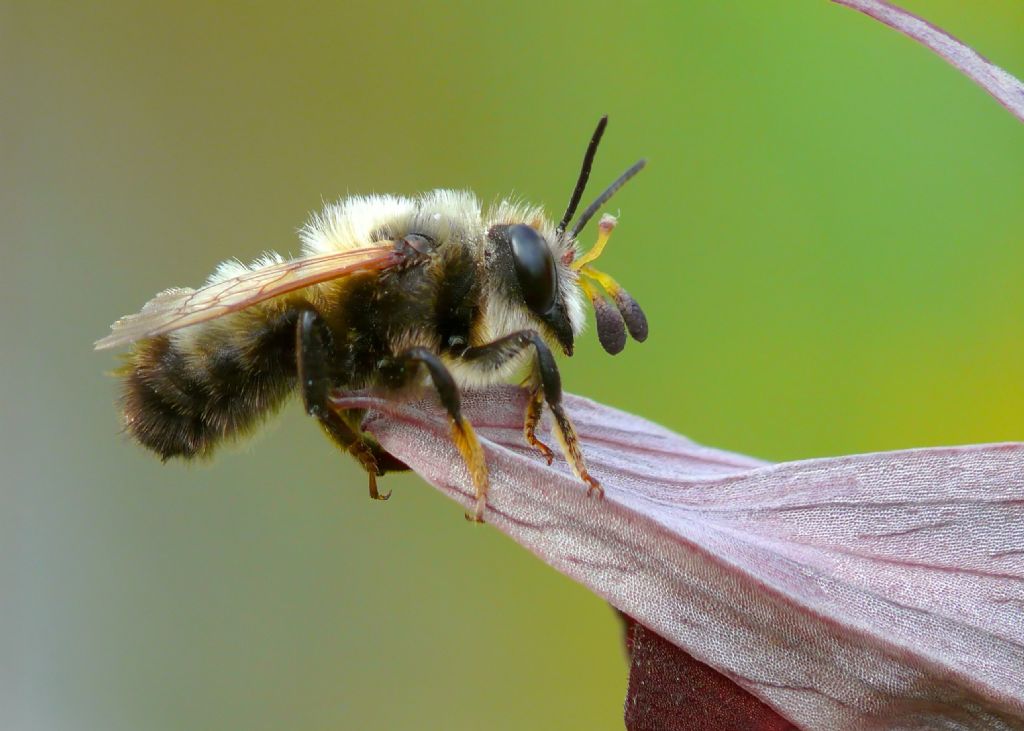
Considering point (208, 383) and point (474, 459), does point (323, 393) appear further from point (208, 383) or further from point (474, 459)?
point (474, 459)

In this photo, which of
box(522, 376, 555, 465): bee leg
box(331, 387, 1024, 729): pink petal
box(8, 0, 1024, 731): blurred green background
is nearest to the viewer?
box(331, 387, 1024, 729): pink petal

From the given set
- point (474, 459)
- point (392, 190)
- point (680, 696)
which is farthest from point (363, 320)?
point (392, 190)

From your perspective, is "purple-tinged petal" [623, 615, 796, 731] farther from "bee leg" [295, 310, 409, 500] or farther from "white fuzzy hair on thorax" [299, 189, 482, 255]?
"white fuzzy hair on thorax" [299, 189, 482, 255]

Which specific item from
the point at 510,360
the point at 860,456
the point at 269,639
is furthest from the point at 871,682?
the point at 269,639

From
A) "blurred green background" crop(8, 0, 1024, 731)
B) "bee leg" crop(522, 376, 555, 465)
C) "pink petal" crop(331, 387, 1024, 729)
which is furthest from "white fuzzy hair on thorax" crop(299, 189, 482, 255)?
"blurred green background" crop(8, 0, 1024, 731)

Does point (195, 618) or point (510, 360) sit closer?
point (510, 360)

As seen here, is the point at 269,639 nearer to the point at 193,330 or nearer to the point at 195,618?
the point at 195,618
